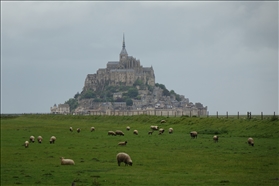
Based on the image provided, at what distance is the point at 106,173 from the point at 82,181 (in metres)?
1.97

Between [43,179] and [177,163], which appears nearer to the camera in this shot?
[43,179]

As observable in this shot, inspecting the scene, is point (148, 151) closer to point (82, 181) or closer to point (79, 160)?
point (79, 160)

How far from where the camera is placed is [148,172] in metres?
21.8

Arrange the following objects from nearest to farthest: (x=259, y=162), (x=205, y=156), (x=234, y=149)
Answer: (x=259, y=162), (x=205, y=156), (x=234, y=149)

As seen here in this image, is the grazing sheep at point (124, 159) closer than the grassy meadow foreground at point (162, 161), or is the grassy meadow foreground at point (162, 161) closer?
the grassy meadow foreground at point (162, 161)

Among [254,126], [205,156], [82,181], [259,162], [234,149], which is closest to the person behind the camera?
[82,181]

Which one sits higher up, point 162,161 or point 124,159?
point 124,159

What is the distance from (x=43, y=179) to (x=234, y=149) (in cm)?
1170

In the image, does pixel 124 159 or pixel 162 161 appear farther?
pixel 162 161

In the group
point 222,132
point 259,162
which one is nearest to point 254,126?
point 222,132

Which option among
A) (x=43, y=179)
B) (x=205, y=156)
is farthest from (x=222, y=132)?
(x=43, y=179)

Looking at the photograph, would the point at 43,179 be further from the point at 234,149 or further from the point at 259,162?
the point at 234,149

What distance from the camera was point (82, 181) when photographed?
19906mm

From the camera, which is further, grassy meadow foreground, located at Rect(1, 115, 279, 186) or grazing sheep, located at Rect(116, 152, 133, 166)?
grazing sheep, located at Rect(116, 152, 133, 166)
